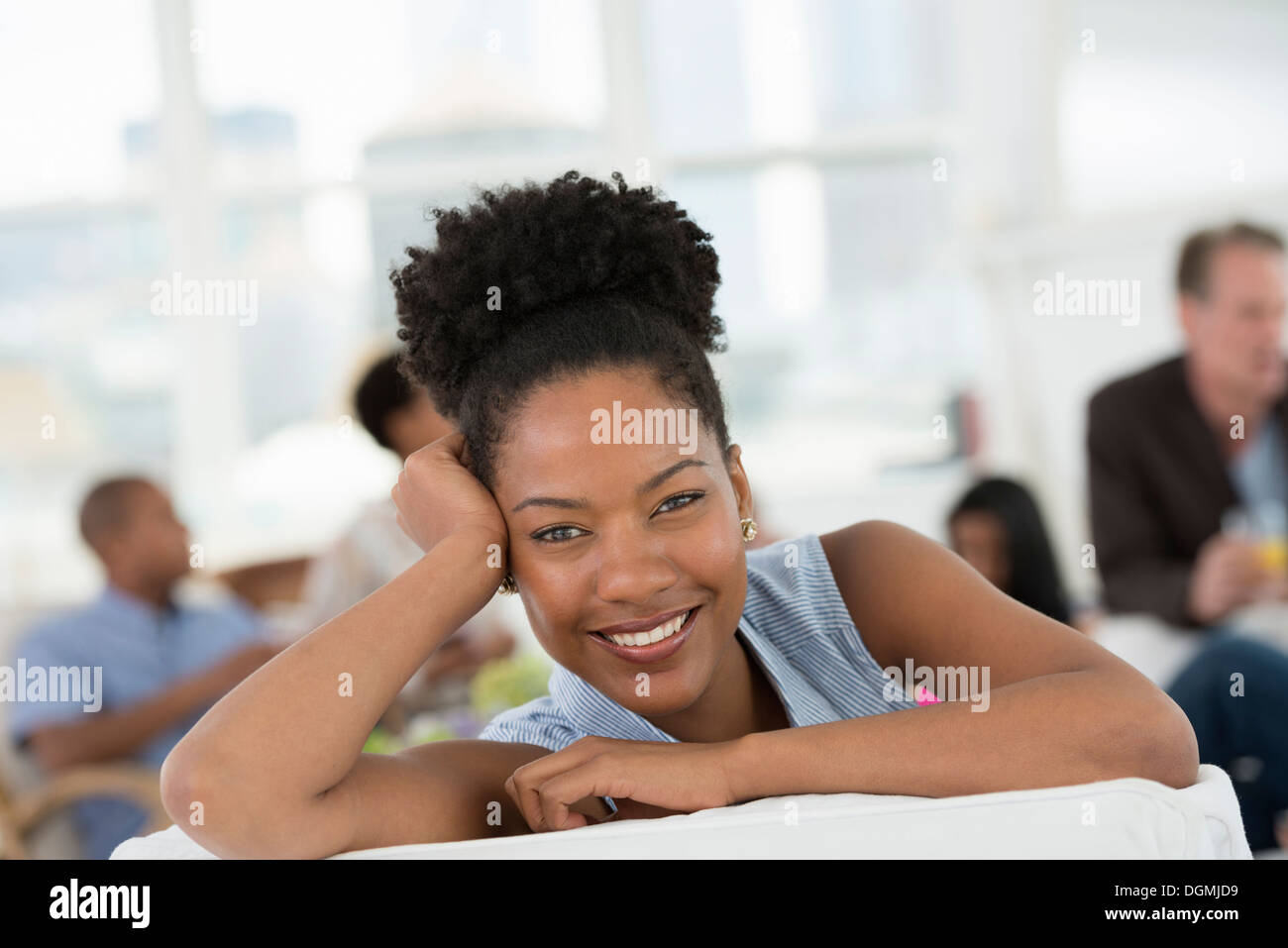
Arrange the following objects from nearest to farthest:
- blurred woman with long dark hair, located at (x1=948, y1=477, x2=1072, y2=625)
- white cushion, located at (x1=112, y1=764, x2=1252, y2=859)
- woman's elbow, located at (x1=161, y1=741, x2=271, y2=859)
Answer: white cushion, located at (x1=112, y1=764, x2=1252, y2=859)
woman's elbow, located at (x1=161, y1=741, x2=271, y2=859)
blurred woman with long dark hair, located at (x1=948, y1=477, x2=1072, y2=625)

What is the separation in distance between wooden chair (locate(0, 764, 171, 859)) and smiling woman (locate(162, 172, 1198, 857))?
2085mm

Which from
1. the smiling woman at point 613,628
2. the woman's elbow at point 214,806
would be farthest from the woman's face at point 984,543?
the woman's elbow at point 214,806

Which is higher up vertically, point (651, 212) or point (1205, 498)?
point (651, 212)

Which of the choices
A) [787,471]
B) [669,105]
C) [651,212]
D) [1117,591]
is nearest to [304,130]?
[669,105]

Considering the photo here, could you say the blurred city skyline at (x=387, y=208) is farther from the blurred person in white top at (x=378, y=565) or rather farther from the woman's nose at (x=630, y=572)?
the woman's nose at (x=630, y=572)

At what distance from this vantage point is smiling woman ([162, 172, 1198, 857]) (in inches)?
49.4

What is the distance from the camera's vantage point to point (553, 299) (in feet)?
5.08

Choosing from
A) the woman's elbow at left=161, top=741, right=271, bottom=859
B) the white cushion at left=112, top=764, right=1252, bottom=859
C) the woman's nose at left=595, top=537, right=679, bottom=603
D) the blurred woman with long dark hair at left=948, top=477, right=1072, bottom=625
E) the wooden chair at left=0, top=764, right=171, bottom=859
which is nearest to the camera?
the white cushion at left=112, top=764, right=1252, bottom=859

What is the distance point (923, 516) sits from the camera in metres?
7.30

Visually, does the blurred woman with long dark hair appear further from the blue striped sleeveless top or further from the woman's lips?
the woman's lips

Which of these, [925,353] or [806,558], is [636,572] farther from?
[925,353]

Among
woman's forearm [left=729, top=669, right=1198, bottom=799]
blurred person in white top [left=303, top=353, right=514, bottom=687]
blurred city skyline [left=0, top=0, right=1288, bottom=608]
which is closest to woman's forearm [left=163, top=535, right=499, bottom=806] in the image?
woman's forearm [left=729, top=669, right=1198, bottom=799]

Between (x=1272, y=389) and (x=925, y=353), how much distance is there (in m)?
3.40

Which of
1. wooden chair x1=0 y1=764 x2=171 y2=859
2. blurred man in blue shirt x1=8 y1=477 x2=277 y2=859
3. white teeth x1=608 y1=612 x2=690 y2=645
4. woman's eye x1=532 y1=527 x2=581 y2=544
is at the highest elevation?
woman's eye x1=532 y1=527 x2=581 y2=544
